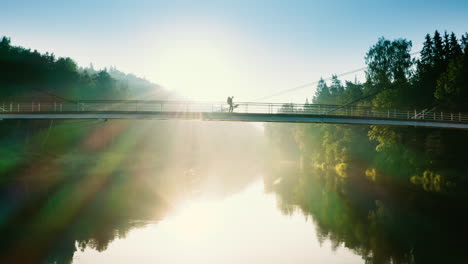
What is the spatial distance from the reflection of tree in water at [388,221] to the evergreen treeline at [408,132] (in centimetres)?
859

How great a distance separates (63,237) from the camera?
2320 centimetres

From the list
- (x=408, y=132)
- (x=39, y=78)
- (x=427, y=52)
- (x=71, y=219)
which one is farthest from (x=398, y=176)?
(x=39, y=78)

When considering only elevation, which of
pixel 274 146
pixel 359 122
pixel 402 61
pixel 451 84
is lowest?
pixel 274 146

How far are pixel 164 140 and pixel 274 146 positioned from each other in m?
45.0

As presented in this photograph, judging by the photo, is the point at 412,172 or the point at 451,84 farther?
the point at 412,172

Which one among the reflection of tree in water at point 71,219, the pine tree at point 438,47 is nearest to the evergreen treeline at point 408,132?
the pine tree at point 438,47

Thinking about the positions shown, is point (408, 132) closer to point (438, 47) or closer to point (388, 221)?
point (438, 47)

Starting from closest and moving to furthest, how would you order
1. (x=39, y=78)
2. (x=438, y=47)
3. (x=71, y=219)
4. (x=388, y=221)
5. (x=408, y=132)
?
1. (x=71, y=219)
2. (x=388, y=221)
3. (x=408, y=132)
4. (x=438, y=47)
5. (x=39, y=78)

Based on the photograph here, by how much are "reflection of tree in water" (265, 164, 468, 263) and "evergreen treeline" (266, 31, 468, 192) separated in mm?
8594

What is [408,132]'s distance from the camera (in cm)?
5319

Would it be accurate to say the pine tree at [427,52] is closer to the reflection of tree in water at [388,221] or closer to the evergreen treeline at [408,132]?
the evergreen treeline at [408,132]

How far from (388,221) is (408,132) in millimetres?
28464

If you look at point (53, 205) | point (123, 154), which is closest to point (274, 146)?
point (123, 154)

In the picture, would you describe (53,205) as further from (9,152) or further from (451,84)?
(451,84)
